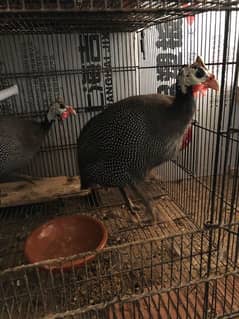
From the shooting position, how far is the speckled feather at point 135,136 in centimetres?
126

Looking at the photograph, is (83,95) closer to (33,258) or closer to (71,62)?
(71,62)

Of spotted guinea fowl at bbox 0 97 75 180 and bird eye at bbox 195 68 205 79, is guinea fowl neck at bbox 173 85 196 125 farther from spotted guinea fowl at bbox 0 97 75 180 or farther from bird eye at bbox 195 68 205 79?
spotted guinea fowl at bbox 0 97 75 180

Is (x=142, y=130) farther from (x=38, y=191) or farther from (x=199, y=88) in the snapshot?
(x=38, y=191)

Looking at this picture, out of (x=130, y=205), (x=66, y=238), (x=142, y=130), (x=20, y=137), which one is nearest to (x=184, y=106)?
(x=142, y=130)

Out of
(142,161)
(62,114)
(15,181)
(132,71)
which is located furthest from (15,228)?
(132,71)

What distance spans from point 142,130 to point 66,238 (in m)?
0.66

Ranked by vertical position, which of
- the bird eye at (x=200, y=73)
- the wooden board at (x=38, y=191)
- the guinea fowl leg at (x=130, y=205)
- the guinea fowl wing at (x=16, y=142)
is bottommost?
the guinea fowl leg at (x=130, y=205)

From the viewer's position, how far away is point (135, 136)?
125 centimetres

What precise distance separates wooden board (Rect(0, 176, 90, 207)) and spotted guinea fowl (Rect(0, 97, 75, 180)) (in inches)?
4.2

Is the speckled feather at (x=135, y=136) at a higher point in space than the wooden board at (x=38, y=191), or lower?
higher

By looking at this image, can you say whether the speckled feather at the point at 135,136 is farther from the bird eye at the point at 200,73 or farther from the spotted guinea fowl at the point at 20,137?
the spotted guinea fowl at the point at 20,137

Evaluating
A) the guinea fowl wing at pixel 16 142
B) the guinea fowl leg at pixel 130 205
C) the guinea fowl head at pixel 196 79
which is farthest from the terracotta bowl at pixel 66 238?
the guinea fowl head at pixel 196 79

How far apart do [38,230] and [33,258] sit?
189mm

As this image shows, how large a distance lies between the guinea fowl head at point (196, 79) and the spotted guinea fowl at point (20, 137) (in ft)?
2.84
